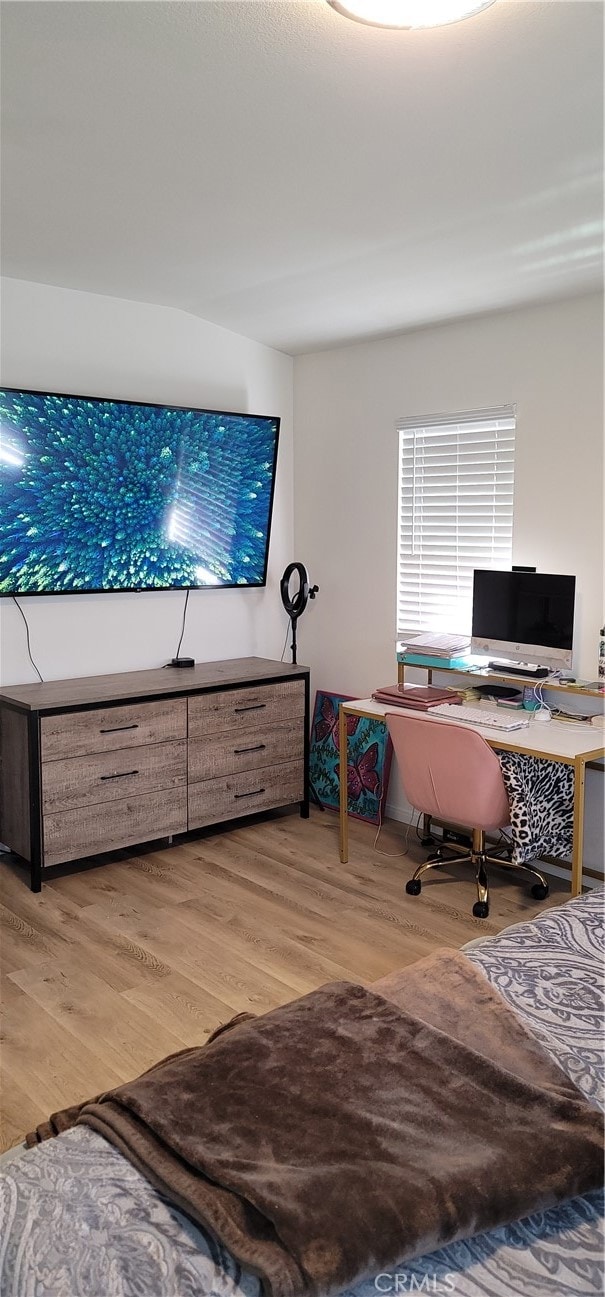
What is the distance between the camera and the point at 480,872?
3.80 meters

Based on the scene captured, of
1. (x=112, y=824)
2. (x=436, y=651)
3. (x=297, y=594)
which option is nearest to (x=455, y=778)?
(x=436, y=651)

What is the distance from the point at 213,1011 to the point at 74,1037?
0.43 metres

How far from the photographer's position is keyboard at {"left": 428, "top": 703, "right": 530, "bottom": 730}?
12.0 feet

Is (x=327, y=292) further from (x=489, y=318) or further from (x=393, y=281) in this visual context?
(x=489, y=318)

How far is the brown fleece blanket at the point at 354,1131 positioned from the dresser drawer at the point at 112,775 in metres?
2.39

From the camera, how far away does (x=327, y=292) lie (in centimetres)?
398

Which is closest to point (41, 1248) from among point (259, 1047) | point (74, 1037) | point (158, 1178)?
point (158, 1178)

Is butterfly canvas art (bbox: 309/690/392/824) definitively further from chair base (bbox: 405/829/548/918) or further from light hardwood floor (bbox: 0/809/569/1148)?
chair base (bbox: 405/829/548/918)

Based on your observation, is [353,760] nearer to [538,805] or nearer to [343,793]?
[343,793]

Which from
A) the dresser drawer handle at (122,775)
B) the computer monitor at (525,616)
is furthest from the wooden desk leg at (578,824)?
the dresser drawer handle at (122,775)

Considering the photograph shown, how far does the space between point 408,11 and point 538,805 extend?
2.66 metres

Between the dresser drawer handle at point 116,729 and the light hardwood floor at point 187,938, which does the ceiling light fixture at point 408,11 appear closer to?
the light hardwood floor at point 187,938

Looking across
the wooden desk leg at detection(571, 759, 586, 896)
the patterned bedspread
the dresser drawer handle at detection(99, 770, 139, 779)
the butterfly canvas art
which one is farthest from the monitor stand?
the patterned bedspread

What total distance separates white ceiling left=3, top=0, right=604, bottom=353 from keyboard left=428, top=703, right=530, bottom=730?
1716mm
